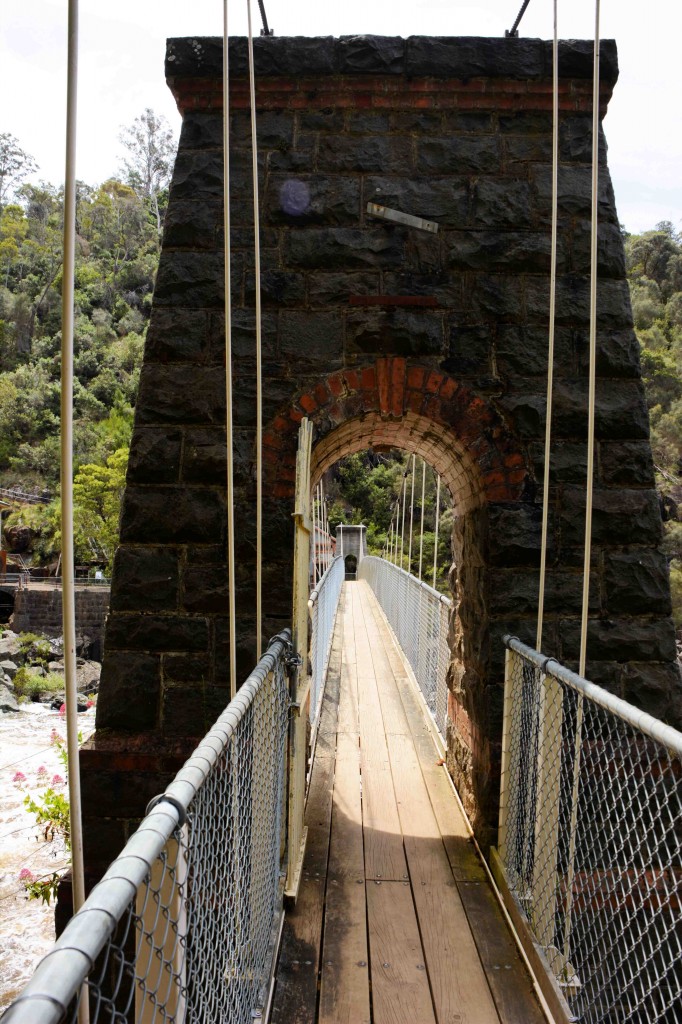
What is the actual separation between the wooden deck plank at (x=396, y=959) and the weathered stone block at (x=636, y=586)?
1.49 meters

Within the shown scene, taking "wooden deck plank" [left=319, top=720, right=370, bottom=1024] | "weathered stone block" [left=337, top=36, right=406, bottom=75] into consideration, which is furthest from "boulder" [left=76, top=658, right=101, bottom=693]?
"weathered stone block" [left=337, top=36, right=406, bottom=75]

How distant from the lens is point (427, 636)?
6008 mm

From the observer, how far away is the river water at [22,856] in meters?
6.05

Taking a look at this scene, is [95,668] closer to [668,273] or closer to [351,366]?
[351,366]

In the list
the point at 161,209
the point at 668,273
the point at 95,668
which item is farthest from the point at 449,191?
the point at 161,209

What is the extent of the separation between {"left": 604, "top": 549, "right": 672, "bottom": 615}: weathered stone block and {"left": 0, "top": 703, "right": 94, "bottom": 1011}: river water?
4.43 meters

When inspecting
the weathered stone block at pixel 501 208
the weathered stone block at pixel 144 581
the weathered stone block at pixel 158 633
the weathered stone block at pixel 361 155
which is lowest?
the weathered stone block at pixel 158 633

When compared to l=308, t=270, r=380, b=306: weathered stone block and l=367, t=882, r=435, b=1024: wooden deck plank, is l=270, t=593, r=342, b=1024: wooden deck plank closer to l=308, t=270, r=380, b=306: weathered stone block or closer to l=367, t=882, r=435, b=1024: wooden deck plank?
l=367, t=882, r=435, b=1024: wooden deck plank

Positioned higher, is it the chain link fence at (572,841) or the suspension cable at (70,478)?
the suspension cable at (70,478)

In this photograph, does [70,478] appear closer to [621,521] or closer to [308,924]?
[308,924]

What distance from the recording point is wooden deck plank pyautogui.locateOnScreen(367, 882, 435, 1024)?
229cm

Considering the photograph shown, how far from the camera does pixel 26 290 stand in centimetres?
5653

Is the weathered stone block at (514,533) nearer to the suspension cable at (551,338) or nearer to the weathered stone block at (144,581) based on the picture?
the suspension cable at (551,338)

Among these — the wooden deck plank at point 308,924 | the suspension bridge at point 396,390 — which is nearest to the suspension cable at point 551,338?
the suspension bridge at point 396,390
